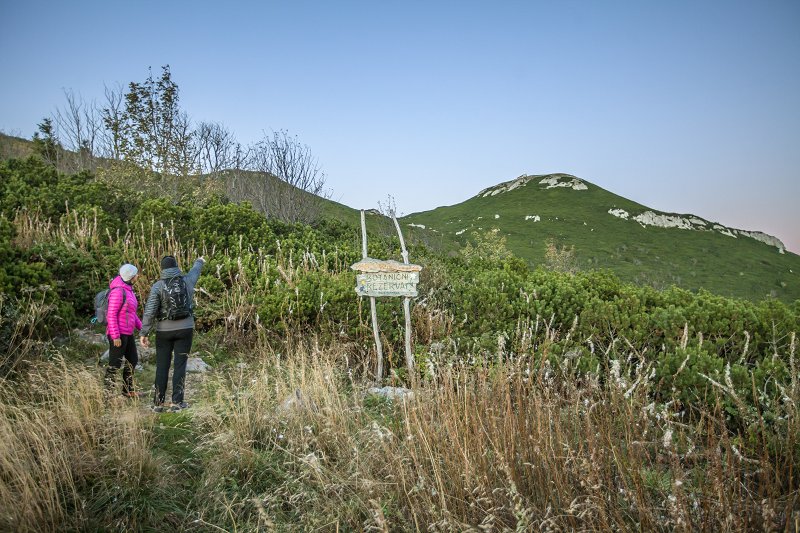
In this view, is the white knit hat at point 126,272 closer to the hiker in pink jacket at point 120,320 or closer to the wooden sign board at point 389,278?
the hiker in pink jacket at point 120,320

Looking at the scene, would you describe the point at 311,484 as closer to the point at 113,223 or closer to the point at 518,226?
the point at 113,223

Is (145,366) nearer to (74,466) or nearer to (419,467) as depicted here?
(74,466)

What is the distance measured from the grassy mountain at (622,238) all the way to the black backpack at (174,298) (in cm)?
2569

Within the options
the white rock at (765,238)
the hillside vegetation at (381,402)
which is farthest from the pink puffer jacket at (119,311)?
the white rock at (765,238)

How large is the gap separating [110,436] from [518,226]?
158 feet

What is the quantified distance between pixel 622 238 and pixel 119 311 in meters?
48.4

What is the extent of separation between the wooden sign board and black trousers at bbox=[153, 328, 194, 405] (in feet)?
7.82

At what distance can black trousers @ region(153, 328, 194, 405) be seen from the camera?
223 inches

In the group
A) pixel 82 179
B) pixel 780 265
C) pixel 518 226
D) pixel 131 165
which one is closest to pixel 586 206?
pixel 518 226

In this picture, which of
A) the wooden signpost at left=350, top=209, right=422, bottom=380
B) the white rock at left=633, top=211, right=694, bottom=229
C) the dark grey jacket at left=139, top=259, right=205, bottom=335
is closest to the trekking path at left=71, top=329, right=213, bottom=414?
the dark grey jacket at left=139, top=259, right=205, bottom=335

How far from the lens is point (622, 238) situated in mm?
46281

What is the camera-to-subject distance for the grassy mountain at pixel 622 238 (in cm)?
3656

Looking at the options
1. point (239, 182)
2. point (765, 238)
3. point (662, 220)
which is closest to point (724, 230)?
point (765, 238)

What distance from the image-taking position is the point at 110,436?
387 cm
